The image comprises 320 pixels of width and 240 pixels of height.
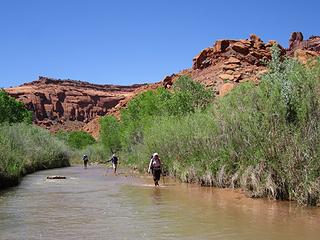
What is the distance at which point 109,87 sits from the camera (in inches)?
7559

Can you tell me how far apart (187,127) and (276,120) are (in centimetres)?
941

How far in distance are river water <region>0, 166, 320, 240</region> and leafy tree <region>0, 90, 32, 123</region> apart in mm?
35392

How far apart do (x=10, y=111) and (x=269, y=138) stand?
4441cm

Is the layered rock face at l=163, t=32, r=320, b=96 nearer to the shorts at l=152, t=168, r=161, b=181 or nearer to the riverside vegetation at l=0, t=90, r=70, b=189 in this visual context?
the riverside vegetation at l=0, t=90, r=70, b=189

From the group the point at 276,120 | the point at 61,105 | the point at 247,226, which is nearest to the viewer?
the point at 247,226

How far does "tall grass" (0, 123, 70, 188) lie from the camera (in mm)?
22891

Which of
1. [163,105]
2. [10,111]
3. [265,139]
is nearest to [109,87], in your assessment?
[10,111]

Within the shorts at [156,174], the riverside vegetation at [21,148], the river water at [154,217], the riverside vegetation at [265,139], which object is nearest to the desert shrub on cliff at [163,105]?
the riverside vegetation at [21,148]

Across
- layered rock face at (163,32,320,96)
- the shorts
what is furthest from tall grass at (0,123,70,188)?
layered rock face at (163,32,320,96)

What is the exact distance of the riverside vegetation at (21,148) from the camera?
76.6 ft

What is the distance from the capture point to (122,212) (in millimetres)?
13648

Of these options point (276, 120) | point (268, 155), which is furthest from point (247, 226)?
point (276, 120)

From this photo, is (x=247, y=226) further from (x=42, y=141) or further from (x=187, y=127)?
(x=42, y=141)

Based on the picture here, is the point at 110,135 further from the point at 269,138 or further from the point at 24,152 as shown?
the point at 269,138
